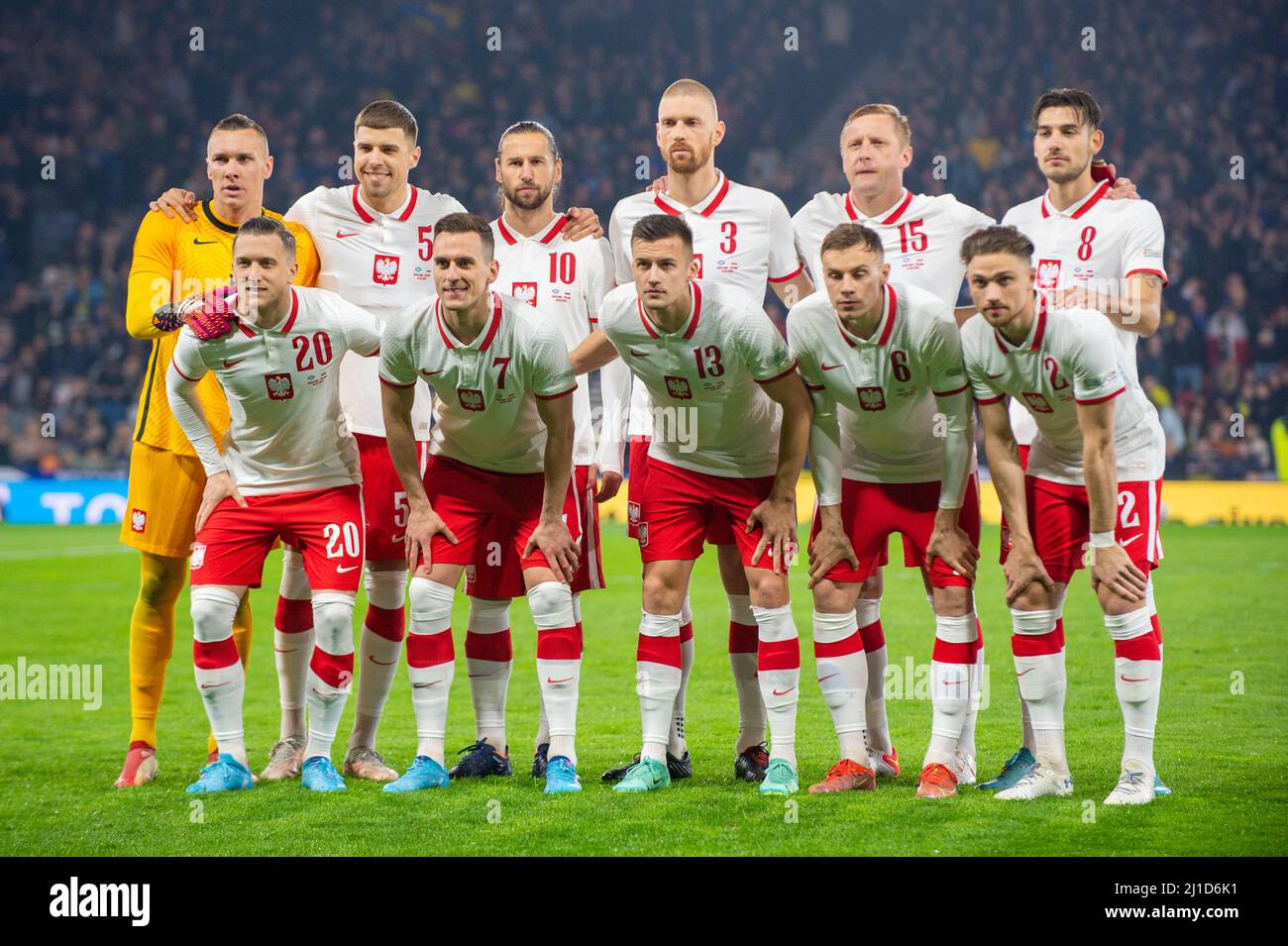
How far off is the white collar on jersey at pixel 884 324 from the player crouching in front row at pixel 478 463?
1.02 m

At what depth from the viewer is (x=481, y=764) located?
5578mm

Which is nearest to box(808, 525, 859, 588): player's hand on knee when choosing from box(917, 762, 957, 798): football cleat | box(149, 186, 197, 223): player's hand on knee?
box(917, 762, 957, 798): football cleat

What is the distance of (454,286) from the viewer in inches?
197

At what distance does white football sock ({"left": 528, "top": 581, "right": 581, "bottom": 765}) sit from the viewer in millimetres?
5230

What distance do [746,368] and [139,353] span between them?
18700mm

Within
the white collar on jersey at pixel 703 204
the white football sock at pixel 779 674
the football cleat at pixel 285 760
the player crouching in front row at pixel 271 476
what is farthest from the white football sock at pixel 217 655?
the white collar on jersey at pixel 703 204

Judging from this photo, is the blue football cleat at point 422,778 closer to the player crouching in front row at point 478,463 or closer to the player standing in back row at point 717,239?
the player crouching in front row at point 478,463

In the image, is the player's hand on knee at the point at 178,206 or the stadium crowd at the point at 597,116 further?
the stadium crowd at the point at 597,116

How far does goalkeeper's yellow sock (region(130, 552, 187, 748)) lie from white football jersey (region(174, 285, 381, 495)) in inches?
25.7

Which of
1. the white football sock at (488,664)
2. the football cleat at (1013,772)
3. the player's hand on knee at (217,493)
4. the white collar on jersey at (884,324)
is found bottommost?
the football cleat at (1013,772)

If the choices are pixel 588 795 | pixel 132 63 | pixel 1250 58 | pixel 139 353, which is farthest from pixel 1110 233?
pixel 132 63

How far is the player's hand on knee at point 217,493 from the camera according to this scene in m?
5.38

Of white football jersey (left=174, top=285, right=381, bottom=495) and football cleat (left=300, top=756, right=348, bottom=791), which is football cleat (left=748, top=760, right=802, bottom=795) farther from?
white football jersey (left=174, top=285, right=381, bottom=495)

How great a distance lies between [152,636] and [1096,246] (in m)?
4.12
